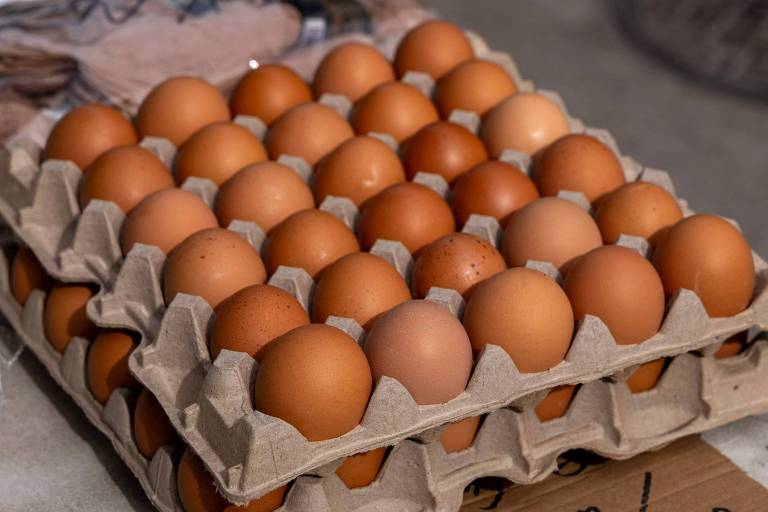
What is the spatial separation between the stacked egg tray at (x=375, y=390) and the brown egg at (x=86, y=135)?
65mm

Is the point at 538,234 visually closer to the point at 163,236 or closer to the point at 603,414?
the point at 603,414

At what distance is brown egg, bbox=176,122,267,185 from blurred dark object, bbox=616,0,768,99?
2.50 metres

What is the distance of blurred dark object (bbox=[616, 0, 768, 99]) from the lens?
14.7 ft

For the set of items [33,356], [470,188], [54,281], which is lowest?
[33,356]

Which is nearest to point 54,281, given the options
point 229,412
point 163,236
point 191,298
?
point 163,236

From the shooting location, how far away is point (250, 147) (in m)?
2.48

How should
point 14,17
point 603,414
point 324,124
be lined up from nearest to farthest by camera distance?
point 603,414
point 324,124
point 14,17

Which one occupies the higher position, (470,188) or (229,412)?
(470,188)

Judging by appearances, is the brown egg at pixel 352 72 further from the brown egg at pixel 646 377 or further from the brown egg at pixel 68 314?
the brown egg at pixel 646 377

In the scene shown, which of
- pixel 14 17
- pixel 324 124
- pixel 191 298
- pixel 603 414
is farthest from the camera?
pixel 14 17

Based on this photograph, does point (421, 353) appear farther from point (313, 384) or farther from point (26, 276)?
point (26, 276)

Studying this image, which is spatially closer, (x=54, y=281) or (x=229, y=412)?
(x=229, y=412)

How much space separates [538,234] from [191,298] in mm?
630

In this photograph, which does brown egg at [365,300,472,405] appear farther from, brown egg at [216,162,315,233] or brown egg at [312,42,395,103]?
brown egg at [312,42,395,103]
